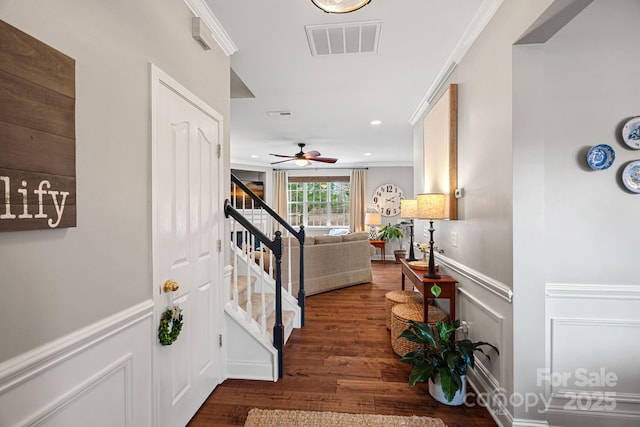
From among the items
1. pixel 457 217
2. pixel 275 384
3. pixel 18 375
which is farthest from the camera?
pixel 457 217

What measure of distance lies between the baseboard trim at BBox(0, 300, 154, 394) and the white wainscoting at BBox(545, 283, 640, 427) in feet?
7.25

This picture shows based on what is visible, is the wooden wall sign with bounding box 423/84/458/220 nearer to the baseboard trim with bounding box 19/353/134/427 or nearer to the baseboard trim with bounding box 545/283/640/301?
the baseboard trim with bounding box 545/283/640/301

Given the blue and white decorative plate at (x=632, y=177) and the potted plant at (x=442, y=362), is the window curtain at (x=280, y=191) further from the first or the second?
the blue and white decorative plate at (x=632, y=177)

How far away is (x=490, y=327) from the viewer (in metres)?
1.99

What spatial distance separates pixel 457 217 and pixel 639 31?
4.96 feet

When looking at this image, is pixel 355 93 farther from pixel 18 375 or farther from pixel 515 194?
pixel 18 375

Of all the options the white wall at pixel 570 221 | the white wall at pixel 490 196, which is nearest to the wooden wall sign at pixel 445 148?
the white wall at pixel 490 196

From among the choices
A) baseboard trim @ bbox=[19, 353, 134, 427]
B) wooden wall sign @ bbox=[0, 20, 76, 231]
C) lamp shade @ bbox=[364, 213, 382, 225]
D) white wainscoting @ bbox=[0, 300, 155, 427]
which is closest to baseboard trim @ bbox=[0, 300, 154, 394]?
white wainscoting @ bbox=[0, 300, 155, 427]

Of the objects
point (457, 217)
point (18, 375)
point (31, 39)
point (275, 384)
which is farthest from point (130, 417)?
point (457, 217)

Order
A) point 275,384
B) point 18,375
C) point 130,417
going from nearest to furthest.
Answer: point 18,375, point 130,417, point 275,384

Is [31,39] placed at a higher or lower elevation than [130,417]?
higher

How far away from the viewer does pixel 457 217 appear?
2594mm

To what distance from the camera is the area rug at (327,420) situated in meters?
1.86

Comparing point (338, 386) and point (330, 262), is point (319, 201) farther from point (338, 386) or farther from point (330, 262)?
point (338, 386)
